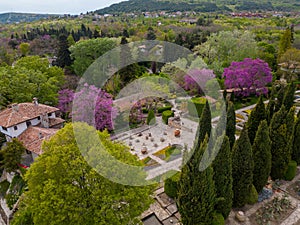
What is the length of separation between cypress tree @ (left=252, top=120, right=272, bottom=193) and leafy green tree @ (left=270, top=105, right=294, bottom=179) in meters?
1.29

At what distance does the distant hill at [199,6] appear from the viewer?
5620 inches

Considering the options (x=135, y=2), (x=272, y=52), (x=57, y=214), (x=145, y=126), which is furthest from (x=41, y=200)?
(x=135, y=2)

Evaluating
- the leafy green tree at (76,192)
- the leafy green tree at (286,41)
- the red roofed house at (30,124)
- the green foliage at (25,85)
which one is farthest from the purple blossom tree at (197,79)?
the leafy green tree at (76,192)

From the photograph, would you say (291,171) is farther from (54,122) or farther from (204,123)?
(54,122)

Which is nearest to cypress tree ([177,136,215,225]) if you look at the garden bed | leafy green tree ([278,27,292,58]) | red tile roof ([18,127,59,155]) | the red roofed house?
the garden bed

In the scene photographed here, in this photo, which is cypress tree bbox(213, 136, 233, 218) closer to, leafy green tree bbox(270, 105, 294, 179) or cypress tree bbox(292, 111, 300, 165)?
leafy green tree bbox(270, 105, 294, 179)

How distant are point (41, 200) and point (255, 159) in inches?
440

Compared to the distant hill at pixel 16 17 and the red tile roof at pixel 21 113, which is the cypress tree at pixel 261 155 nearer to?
the red tile roof at pixel 21 113

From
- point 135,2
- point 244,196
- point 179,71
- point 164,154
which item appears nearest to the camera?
point 244,196

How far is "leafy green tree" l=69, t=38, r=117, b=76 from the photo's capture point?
122 feet

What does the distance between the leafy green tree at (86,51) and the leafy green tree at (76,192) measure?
28245mm

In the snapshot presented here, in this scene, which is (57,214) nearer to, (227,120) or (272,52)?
(227,120)

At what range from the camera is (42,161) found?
36.0 feet

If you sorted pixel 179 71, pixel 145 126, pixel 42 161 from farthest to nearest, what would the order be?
pixel 179 71, pixel 145 126, pixel 42 161
